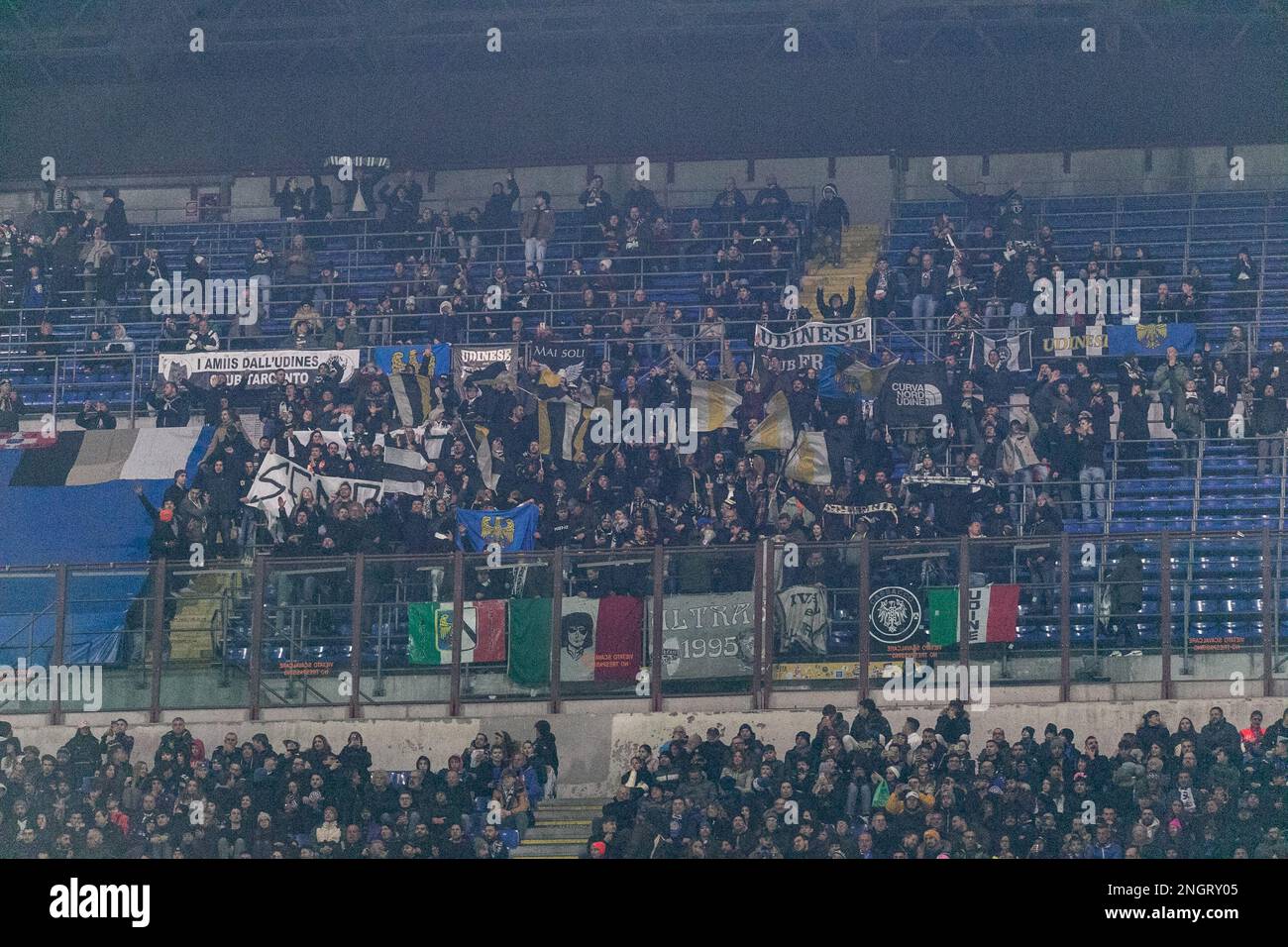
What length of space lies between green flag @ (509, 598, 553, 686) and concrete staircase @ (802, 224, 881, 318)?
931 cm

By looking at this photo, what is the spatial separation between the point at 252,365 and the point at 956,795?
13855mm

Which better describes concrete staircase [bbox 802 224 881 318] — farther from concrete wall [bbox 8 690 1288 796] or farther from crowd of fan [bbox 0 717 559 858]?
crowd of fan [bbox 0 717 559 858]

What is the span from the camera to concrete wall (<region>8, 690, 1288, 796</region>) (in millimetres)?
23500

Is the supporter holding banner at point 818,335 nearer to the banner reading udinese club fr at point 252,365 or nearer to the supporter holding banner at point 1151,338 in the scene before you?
the supporter holding banner at point 1151,338

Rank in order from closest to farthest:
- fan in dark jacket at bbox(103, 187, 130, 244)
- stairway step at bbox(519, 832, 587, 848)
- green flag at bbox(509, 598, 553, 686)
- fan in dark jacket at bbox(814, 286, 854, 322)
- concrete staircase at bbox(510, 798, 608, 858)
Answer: concrete staircase at bbox(510, 798, 608, 858) < stairway step at bbox(519, 832, 587, 848) < green flag at bbox(509, 598, 553, 686) < fan in dark jacket at bbox(814, 286, 854, 322) < fan in dark jacket at bbox(103, 187, 130, 244)

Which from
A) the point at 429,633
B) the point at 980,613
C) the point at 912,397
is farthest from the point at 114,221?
the point at 980,613

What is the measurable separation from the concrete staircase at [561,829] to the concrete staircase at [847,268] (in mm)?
10755

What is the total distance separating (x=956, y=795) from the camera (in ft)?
70.9

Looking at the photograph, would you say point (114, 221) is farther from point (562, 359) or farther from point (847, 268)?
point (847, 268)

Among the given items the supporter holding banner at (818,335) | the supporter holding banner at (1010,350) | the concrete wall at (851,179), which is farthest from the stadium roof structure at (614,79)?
the supporter holding banner at (1010,350)

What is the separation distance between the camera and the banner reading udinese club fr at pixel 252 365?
31172mm

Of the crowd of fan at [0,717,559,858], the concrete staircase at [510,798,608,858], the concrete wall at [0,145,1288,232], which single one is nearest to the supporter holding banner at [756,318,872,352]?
the concrete wall at [0,145,1288,232]
